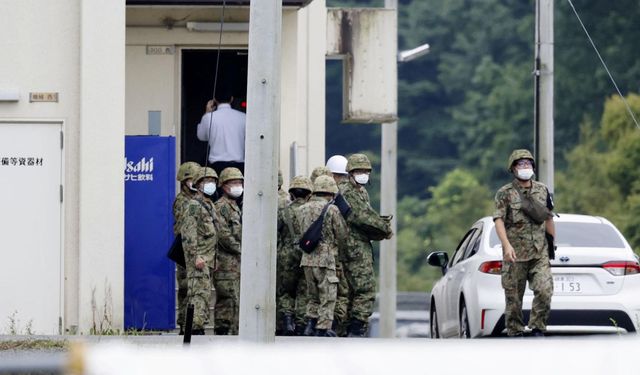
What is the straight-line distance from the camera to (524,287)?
1577 cm

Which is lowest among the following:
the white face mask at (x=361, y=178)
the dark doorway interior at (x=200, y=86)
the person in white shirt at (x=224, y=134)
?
the white face mask at (x=361, y=178)

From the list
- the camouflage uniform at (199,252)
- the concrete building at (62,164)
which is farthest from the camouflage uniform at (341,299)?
the concrete building at (62,164)

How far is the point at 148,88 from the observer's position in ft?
66.5

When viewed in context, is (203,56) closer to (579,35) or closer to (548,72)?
(548,72)

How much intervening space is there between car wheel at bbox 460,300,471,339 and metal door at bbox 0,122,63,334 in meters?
3.90

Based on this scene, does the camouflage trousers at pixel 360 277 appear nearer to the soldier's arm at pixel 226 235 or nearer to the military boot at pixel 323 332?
the military boot at pixel 323 332

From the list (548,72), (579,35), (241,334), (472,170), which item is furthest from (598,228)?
(472,170)

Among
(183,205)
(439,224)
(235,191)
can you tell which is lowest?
(439,224)

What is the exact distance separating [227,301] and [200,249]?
68 cm

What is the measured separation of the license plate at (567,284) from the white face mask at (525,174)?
2.98 feet

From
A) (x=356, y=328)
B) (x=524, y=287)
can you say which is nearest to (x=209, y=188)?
(x=356, y=328)

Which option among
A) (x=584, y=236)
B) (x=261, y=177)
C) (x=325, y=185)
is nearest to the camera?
(x=261, y=177)

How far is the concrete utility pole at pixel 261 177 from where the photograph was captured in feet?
44.9

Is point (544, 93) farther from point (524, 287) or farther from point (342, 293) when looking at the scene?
point (524, 287)
